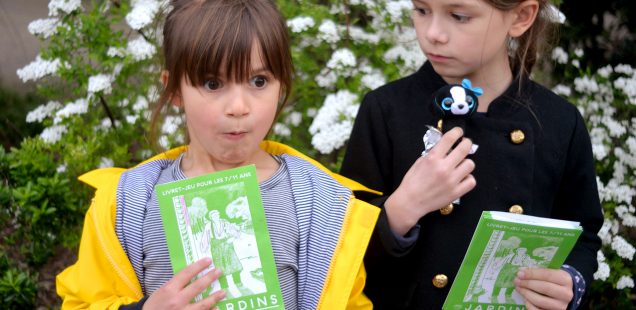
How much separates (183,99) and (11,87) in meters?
3.34

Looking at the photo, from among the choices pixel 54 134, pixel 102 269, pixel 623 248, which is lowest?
pixel 623 248

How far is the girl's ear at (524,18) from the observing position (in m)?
2.12

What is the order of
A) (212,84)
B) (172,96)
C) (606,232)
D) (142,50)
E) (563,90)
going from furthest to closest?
(563,90) → (606,232) → (142,50) → (172,96) → (212,84)

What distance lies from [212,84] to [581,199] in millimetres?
1164

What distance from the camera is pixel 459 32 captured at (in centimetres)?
199

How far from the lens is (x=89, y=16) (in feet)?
11.0

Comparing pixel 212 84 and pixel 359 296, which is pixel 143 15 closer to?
pixel 212 84

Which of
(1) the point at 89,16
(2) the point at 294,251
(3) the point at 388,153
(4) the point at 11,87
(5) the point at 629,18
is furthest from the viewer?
(4) the point at 11,87

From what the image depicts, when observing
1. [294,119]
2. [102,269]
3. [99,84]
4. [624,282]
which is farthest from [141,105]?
[624,282]

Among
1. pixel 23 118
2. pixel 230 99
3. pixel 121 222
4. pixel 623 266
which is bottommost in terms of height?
pixel 623 266

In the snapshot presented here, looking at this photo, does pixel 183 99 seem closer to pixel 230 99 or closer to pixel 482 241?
pixel 230 99

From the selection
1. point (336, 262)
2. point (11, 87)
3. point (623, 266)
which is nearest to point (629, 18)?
point (623, 266)

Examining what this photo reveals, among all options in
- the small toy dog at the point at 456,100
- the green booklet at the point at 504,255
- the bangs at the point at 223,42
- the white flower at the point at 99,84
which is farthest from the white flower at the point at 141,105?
the green booklet at the point at 504,255

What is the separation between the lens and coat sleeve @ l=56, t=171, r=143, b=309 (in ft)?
6.09
